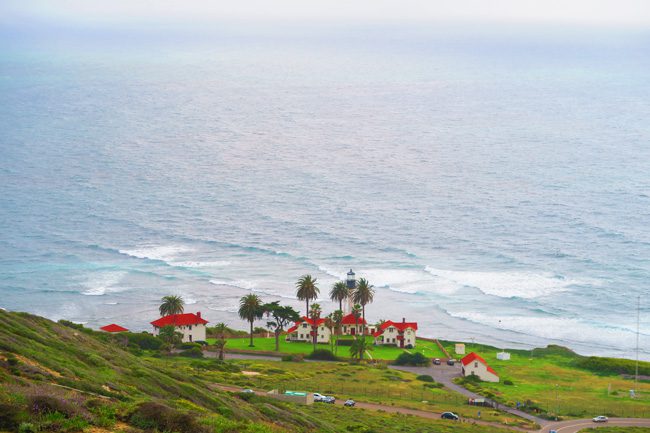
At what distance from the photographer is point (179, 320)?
9494 cm

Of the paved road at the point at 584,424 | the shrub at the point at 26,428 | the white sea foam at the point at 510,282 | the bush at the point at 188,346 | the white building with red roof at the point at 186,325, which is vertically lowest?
the paved road at the point at 584,424

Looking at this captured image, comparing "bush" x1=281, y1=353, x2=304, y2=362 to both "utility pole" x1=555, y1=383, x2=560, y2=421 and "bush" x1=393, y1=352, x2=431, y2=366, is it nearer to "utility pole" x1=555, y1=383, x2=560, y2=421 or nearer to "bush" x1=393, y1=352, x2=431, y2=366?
"bush" x1=393, y1=352, x2=431, y2=366

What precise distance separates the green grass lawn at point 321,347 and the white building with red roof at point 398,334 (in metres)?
0.92

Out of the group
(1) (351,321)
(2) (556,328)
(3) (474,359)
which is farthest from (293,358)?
(2) (556,328)

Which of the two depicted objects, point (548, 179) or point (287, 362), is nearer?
point (287, 362)

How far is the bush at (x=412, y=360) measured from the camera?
9075 centimetres

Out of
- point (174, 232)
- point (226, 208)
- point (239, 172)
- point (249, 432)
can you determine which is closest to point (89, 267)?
point (174, 232)

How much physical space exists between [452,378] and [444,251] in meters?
48.8

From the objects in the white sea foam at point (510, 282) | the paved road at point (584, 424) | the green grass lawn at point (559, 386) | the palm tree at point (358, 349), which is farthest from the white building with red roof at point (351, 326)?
the paved road at point (584, 424)

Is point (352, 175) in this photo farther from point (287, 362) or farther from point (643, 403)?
point (643, 403)

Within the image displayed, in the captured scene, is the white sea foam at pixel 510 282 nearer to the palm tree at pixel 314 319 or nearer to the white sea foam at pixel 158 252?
the palm tree at pixel 314 319

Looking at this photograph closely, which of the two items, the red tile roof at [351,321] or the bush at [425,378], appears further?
the red tile roof at [351,321]

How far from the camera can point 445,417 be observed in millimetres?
67250

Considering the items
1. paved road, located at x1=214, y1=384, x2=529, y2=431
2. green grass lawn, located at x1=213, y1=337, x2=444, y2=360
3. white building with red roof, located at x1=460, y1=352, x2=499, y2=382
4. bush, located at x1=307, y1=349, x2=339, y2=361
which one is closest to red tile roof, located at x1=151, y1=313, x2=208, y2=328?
green grass lawn, located at x1=213, y1=337, x2=444, y2=360
